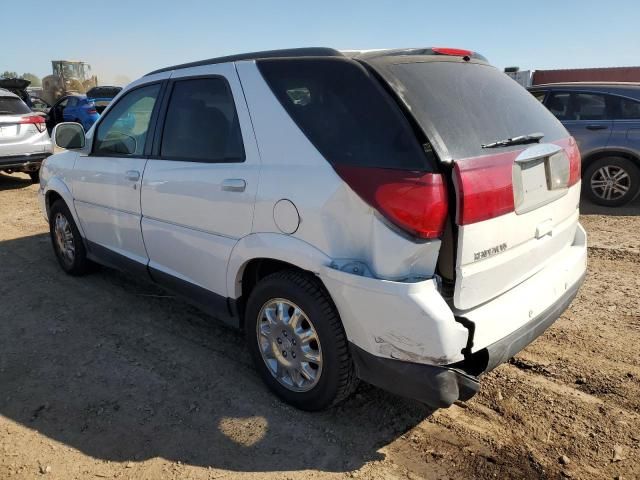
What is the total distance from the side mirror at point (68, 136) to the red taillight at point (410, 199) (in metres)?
3.12

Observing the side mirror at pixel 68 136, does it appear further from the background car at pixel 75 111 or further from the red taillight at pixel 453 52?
the background car at pixel 75 111

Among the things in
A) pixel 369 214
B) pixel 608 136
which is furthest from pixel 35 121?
pixel 608 136

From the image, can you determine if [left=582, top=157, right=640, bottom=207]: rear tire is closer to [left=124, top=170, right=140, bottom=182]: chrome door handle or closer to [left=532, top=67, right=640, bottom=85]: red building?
[left=124, top=170, right=140, bottom=182]: chrome door handle

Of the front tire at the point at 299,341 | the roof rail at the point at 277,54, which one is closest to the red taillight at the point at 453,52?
the roof rail at the point at 277,54

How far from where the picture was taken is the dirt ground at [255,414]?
7.98 ft

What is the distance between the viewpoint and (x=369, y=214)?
218 cm

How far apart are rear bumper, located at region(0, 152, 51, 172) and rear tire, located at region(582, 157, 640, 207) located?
9290 mm

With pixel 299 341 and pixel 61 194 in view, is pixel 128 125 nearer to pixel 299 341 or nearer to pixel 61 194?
pixel 61 194

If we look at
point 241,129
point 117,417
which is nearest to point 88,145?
point 241,129

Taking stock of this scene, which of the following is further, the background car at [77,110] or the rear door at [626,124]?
the background car at [77,110]

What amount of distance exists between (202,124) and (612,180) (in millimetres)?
6313

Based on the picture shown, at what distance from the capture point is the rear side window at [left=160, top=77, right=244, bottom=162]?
115 inches

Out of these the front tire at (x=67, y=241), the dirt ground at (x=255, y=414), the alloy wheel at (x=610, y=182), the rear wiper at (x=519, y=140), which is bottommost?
the dirt ground at (x=255, y=414)

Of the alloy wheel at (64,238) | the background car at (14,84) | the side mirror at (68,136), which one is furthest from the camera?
the background car at (14,84)
